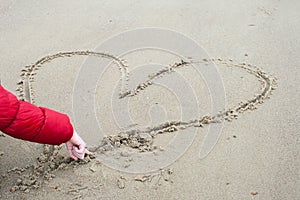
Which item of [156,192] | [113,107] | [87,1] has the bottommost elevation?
[156,192]

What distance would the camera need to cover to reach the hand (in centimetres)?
114

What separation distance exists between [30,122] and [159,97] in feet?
2.00

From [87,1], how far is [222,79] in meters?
1.10

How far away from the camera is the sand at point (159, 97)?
3.73 feet

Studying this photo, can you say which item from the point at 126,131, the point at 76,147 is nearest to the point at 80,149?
the point at 76,147

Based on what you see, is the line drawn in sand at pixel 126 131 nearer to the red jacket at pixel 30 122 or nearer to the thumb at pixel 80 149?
the thumb at pixel 80 149

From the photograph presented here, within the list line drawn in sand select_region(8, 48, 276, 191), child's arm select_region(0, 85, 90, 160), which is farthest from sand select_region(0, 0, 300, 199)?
child's arm select_region(0, 85, 90, 160)

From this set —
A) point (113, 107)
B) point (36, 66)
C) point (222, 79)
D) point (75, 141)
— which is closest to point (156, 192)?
point (75, 141)

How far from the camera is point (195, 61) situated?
1.65 metres

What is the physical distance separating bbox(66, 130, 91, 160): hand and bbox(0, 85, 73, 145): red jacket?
5 centimetres

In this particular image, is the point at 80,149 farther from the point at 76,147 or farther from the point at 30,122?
the point at 30,122

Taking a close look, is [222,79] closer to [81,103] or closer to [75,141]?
[81,103]

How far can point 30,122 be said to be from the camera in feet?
3.30

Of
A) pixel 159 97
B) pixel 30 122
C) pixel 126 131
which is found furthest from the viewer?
pixel 159 97
